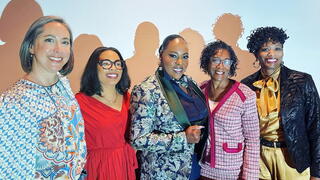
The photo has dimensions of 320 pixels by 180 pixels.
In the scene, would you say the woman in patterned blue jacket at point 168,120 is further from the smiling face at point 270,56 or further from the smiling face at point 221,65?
the smiling face at point 270,56

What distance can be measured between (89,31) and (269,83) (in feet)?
6.24

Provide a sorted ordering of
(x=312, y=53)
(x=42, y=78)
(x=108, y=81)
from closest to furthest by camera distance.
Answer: (x=42, y=78)
(x=108, y=81)
(x=312, y=53)

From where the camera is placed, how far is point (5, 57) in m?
3.06

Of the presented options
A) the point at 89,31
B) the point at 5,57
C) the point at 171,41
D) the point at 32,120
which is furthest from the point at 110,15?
the point at 32,120

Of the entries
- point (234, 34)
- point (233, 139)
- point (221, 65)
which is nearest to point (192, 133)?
point (233, 139)

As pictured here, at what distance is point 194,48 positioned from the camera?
11.6ft

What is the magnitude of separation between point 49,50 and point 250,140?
54.8 inches

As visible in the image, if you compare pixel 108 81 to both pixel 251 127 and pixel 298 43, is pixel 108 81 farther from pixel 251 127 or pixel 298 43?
pixel 298 43

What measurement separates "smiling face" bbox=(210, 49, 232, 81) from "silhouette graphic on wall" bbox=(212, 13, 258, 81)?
1455mm

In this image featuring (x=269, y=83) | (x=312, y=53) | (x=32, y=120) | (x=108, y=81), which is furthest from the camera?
(x=312, y=53)

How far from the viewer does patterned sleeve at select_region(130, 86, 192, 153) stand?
182cm

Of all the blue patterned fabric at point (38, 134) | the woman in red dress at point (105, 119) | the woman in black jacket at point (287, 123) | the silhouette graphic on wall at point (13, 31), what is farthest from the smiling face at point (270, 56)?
the silhouette graphic on wall at point (13, 31)

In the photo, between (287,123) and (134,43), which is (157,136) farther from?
(134,43)

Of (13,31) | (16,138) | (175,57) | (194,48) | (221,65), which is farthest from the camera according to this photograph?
(194,48)
